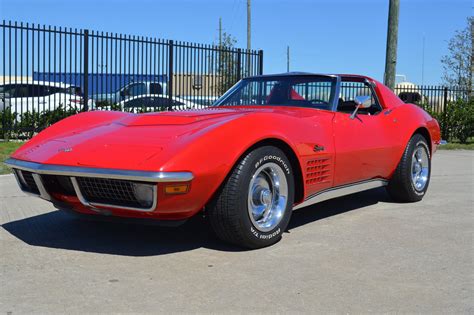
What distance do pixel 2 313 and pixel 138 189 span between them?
110cm

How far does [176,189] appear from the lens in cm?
350

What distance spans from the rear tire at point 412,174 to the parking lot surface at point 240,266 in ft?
1.66

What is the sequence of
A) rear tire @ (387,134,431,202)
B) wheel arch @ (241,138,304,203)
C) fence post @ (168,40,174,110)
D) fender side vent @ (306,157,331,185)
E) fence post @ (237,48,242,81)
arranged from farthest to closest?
fence post @ (237,48,242,81)
fence post @ (168,40,174,110)
rear tire @ (387,134,431,202)
fender side vent @ (306,157,331,185)
wheel arch @ (241,138,304,203)

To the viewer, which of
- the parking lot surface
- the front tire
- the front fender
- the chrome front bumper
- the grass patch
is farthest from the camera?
the grass patch

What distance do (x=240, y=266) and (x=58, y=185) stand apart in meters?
1.44

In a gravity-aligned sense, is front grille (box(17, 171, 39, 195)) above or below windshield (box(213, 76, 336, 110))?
below

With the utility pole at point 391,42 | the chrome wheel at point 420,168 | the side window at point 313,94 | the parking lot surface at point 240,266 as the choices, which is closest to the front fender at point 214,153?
the parking lot surface at point 240,266

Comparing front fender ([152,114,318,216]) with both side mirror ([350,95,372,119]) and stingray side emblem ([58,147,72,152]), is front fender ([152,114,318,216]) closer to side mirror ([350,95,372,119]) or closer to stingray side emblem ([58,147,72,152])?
stingray side emblem ([58,147,72,152])

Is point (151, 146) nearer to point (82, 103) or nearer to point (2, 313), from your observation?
point (2, 313)

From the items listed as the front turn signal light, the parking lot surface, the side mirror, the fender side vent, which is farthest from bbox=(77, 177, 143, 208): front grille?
the side mirror

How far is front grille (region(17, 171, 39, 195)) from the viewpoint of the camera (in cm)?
412

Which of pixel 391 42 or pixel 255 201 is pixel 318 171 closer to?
pixel 255 201

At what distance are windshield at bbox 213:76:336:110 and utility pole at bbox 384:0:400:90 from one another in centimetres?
770

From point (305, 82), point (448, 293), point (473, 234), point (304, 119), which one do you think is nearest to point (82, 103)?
point (305, 82)
